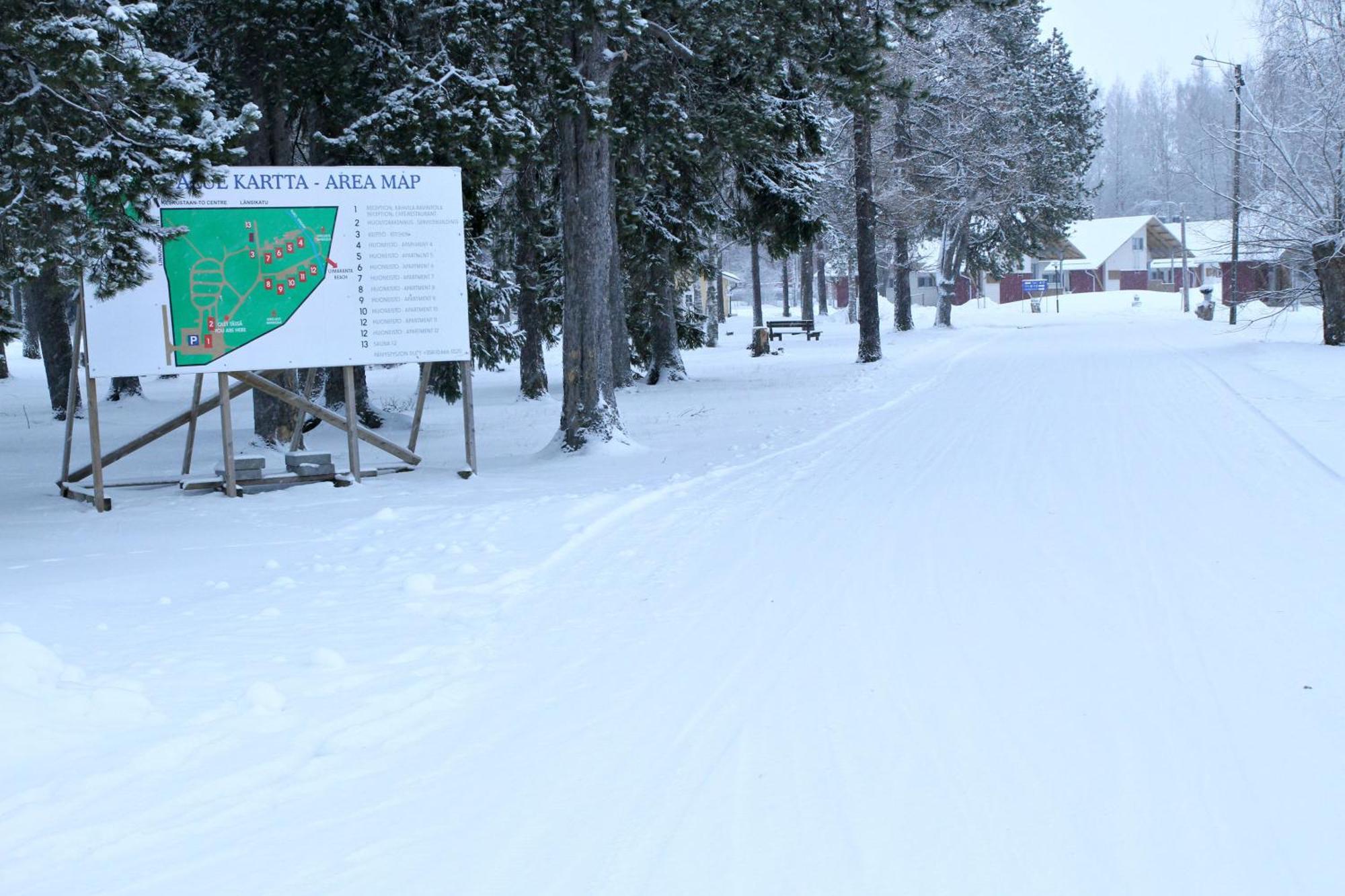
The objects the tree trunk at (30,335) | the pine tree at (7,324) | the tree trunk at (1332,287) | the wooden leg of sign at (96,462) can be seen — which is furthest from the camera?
the tree trunk at (30,335)

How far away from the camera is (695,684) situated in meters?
5.68

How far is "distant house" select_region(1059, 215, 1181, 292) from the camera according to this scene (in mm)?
91625

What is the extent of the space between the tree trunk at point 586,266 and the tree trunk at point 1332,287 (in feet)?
55.9

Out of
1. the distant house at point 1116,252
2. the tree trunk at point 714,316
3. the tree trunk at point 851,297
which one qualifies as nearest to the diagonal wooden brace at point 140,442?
the tree trunk at point 714,316

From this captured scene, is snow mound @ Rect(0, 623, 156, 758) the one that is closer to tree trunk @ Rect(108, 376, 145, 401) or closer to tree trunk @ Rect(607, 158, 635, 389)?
tree trunk @ Rect(607, 158, 635, 389)

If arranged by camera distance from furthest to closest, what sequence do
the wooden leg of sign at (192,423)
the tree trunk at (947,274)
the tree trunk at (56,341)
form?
the tree trunk at (947,274)
the tree trunk at (56,341)
the wooden leg of sign at (192,423)

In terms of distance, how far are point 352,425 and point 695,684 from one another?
744cm

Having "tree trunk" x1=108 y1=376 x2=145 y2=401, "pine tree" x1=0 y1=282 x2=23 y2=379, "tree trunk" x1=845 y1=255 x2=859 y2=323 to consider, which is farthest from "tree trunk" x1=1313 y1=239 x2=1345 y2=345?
"tree trunk" x1=845 y1=255 x2=859 y2=323

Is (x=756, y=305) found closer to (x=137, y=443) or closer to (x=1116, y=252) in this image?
(x=137, y=443)

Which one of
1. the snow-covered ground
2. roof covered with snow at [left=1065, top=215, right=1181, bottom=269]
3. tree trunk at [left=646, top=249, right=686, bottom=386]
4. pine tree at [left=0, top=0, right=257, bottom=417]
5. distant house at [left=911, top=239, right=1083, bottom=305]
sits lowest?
the snow-covered ground

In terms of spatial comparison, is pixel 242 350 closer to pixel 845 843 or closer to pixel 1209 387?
pixel 845 843

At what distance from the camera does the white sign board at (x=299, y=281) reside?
1145cm

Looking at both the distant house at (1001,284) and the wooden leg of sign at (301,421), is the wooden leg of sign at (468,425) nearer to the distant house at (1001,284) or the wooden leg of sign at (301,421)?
the wooden leg of sign at (301,421)

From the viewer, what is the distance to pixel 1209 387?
61.9ft
